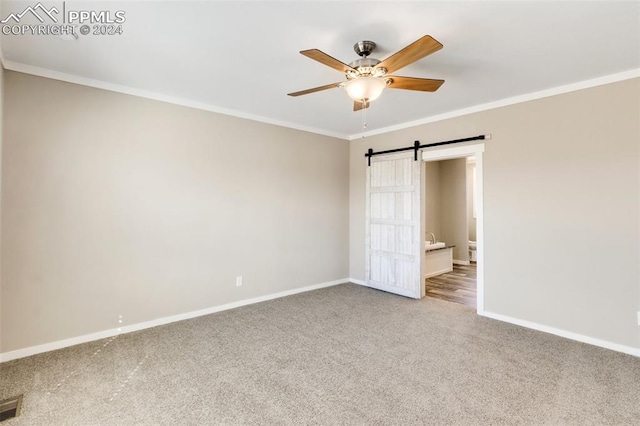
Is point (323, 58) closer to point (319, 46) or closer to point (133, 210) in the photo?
point (319, 46)

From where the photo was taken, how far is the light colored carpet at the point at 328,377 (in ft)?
6.59

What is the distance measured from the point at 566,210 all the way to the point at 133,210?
452 centimetres

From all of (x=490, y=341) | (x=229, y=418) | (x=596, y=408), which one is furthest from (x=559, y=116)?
(x=229, y=418)

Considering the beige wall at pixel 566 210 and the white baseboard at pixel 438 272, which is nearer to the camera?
the beige wall at pixel 566 210

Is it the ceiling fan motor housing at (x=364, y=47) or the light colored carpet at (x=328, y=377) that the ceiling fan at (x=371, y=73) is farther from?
the light colored carpet at (x=328, y=377)

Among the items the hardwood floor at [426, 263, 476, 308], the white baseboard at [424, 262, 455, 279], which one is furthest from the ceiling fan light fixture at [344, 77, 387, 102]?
the white baseboard at [424, 262, 455, 279]

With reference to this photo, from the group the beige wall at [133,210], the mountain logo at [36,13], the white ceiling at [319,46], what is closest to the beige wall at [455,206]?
the white ceiling at [319,46]

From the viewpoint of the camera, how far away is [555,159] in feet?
10.7

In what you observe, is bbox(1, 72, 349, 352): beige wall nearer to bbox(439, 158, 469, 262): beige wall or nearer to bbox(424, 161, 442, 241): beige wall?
bbox(424, 161, 442, 241): beige wall

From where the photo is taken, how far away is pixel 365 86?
2.23m

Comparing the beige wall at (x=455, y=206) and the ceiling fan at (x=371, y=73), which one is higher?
the ceiling fan at (x=371, y=73)

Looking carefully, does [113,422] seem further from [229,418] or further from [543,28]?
[543,28]

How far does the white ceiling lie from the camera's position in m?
1.97

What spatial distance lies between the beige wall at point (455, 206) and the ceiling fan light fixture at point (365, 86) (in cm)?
562
